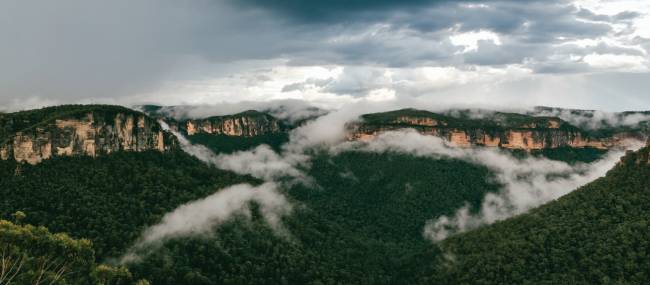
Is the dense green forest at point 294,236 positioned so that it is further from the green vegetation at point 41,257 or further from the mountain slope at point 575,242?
the green vegetation at point 41,257

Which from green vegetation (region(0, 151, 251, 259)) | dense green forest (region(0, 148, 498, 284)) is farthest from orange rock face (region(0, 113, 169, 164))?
dense green forest (region(0, 148, 498, 284))

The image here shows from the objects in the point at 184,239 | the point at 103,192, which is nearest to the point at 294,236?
the point at 184,239

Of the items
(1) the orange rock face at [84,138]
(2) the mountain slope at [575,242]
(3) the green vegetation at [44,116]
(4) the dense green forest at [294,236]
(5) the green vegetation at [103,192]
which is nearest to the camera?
(5) the green vegetation at [103,192]

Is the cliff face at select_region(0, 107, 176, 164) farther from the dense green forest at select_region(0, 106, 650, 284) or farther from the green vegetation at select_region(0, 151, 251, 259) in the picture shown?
the green vegetation at select_region(0, 151, 251, 259)

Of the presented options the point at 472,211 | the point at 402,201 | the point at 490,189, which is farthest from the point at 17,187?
the point at 490,189

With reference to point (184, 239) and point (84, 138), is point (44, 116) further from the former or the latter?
point (184, 239)

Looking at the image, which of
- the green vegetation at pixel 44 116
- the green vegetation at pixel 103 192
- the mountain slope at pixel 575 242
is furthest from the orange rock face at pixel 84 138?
the mountain slope at pixel 575 242
